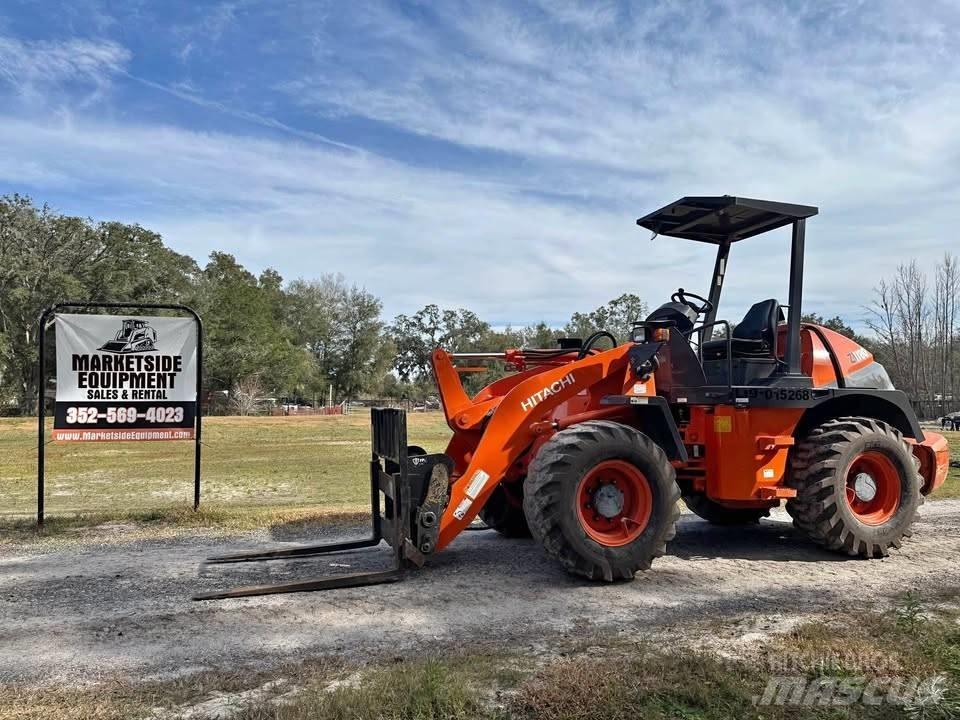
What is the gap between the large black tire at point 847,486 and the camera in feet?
23.9

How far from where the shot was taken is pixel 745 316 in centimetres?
827

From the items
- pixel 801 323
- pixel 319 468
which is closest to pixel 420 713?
pixel 801 323

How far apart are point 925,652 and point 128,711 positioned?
4.32 meters

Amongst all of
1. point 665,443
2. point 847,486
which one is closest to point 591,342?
point 665,443

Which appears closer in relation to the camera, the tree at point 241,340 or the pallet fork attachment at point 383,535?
the pallet fork attachment at point 383,535

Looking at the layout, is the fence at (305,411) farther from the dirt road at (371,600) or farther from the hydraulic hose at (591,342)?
the dirt road at (371,600)

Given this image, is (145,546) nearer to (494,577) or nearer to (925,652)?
(494,577)

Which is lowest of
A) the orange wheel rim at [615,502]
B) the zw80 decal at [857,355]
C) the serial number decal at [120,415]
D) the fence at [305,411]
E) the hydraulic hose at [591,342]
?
the fence at [305,411]

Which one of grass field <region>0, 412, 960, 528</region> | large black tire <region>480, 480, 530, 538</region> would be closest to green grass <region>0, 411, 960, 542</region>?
grass field <region>0, 412, 960, 528</region>

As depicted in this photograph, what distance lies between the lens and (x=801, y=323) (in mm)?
7875

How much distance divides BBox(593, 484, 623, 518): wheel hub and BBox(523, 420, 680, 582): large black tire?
0.27 ft

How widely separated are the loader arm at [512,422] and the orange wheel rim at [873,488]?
8.16 feet

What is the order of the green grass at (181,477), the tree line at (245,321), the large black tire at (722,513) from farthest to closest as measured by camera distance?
the tree line at (245,321)
the green grass at (181,477)
the large black tire at (722,513)

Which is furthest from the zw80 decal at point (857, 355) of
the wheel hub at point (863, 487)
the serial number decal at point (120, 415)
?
the serial number decal at point (120, 415)
